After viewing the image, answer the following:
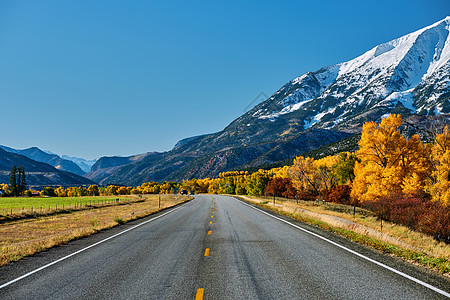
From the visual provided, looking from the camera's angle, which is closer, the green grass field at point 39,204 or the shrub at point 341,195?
the green grass field at point 39,204

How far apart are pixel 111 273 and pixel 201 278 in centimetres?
245

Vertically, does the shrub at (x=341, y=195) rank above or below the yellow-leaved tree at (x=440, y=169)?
below

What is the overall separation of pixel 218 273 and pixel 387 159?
43.1 m

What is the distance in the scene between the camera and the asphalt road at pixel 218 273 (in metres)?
5.56

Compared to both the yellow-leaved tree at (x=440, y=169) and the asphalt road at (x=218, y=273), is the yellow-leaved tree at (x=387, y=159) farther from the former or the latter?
the asphalt road at (x=218, y=273)

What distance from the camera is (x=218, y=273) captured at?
22.5 feet

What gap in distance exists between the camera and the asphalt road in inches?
219

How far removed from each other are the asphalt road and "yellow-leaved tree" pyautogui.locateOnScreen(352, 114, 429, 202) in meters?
35.2

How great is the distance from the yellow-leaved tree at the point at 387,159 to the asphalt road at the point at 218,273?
116ft

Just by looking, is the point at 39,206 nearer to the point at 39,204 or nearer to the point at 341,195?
the point at 39,204

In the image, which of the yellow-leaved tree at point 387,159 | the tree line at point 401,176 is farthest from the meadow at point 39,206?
the yellow-leaved tree at point 387,159

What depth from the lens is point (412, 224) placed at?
Result: 25.1m

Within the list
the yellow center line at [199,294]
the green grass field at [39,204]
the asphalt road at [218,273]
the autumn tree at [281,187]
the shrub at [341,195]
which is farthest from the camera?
the autumn tree at [281,187]

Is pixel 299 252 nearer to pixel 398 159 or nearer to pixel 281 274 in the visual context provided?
pixel 281 274
